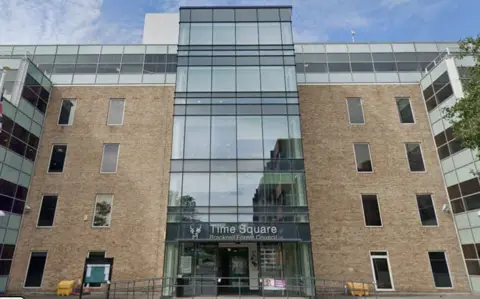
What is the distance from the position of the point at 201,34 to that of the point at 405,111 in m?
14.1

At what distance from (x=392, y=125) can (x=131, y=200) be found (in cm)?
1676

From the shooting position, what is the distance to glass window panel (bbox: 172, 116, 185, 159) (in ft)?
53.8

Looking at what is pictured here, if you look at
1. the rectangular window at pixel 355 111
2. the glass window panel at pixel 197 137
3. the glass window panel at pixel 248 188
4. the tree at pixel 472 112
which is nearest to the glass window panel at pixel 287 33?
the rectangular window at pixel 355 111

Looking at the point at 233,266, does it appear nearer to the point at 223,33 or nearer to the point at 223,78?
the point at 223,78

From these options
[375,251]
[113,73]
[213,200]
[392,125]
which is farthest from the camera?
[113,73]

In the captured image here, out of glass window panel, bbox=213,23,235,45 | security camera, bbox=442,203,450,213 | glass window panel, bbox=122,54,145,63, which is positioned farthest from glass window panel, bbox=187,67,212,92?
security camera, bbox=442,203,450,213

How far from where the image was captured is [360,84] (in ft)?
67.9

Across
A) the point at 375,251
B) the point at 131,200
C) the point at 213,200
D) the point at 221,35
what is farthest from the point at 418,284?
the point at 221,35

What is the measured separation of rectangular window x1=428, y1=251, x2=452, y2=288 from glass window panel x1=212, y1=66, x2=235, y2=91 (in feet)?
47.7

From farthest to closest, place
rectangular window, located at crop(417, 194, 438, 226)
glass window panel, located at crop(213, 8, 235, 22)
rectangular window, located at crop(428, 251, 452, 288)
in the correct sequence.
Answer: glass window panel, located at crop(213, 8, 235, 22) → rectangular window, located at crop(417, 194, 438, 226) → rectangular window, located at crop(428, 251, 452, 288)

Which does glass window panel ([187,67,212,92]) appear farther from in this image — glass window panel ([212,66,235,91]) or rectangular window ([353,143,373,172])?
rectangular window ([353,143,373,172])

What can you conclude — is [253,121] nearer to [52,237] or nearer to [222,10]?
[222,10]

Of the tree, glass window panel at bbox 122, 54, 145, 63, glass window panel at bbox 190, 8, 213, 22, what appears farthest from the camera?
glass window panel at bbox 122, 54, 145, 63

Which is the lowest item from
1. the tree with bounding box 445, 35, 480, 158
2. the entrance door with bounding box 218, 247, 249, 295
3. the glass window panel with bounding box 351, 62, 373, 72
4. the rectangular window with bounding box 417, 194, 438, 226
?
the entrance door with bounding box 218, 247, 249, 295
